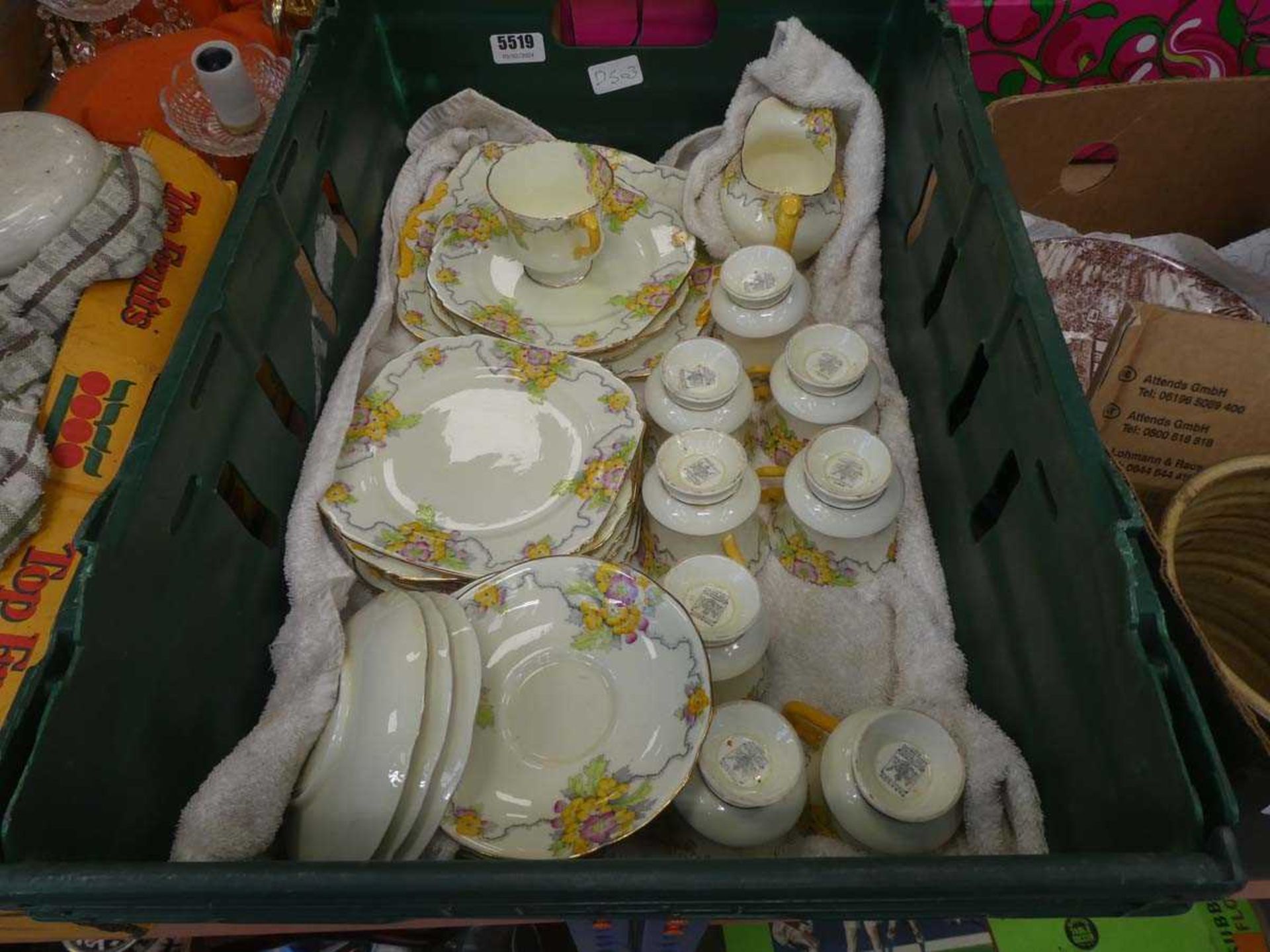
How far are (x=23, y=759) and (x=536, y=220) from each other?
0.67 m

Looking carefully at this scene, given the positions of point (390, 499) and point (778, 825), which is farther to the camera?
point (390, 499)

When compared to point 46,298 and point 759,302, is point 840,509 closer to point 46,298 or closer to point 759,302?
point 759,302

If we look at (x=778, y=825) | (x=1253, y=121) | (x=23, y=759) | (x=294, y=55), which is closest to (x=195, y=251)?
(x=294, y=55)

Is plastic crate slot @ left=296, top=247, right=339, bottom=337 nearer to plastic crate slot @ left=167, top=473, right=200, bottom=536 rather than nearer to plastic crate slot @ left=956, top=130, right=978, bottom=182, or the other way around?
plastic crate slot @ left=167, top=473, right=200, bottom=536

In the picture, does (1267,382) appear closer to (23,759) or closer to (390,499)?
(390,499)

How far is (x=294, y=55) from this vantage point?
0.97 metres

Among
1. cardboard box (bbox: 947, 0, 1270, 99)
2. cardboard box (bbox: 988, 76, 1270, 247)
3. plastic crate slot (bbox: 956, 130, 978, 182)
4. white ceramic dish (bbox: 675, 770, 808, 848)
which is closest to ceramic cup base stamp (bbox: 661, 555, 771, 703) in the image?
white ceramic dish (bbox: 675, 770, 808, 848)

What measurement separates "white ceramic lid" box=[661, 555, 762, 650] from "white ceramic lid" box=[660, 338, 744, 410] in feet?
0.52

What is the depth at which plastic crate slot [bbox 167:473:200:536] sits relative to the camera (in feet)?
2.28

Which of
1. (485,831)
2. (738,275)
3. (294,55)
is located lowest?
(485,831)

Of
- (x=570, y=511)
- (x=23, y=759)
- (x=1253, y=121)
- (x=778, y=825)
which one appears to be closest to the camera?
(x=23, y=759)

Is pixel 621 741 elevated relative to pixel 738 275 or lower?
lower

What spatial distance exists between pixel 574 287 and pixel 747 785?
23.9 inches

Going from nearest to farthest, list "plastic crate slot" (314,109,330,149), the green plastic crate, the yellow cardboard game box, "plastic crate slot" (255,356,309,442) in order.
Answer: the green plastic crate → the yellow cardboard game box → "plastic crate slot" (255,356,309,442) → "plastic crate slot" (314,109,330,149)
